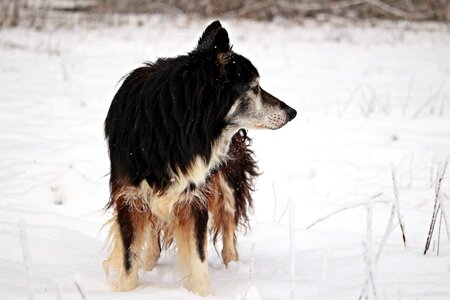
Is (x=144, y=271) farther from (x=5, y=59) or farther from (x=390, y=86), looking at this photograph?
(x=5, y=59)

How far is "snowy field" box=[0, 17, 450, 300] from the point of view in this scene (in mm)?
3330

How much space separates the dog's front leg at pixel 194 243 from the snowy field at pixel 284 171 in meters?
0.15

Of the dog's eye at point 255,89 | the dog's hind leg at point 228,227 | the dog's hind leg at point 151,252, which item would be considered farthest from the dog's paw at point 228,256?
the dog's eye at point 255,89

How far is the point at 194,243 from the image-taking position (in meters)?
3.40

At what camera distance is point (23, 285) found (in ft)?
9.99

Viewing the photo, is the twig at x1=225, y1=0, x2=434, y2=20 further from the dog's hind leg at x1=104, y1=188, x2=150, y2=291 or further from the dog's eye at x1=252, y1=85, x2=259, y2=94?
the dog's hind leg at x1=104, y1=188, x2=150, y2=291

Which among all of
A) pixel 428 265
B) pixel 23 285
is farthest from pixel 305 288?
pixel 23 285

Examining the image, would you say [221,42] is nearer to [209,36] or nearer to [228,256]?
[209,36]

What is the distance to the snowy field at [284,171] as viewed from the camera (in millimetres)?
3330

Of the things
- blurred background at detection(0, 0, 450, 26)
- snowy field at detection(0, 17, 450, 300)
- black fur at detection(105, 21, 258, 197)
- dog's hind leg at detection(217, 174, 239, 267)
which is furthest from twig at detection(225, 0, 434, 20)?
black fur at detection(105, 21, 258, 197)

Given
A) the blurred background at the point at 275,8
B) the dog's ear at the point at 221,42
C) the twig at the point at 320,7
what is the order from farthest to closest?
the twig at the point at 320,7
the blurred background at the point at 275,8
the dog's ear at the point at 221,42

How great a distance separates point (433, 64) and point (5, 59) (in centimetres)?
785

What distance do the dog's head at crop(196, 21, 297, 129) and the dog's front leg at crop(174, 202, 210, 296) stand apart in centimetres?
60

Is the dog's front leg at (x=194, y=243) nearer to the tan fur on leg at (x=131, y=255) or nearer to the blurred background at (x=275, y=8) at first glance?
the tan fur on leg at (x=131, y=255)
